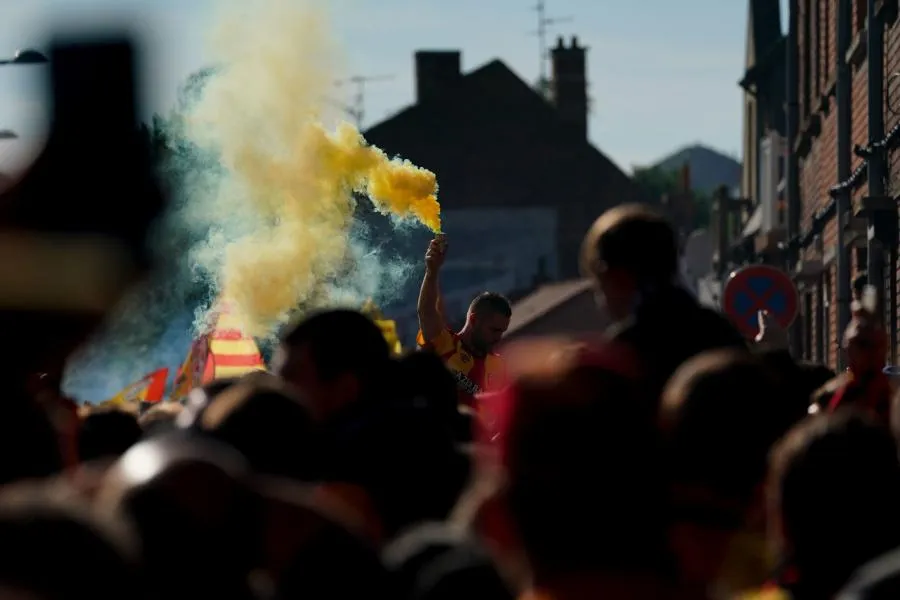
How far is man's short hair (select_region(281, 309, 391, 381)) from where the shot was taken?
551 centimetres

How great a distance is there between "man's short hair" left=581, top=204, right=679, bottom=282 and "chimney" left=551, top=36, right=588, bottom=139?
52318 millimetres

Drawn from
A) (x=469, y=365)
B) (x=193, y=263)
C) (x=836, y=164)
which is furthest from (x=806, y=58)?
(x=469, y=365)

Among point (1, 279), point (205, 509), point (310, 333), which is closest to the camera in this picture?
point (205, 509)

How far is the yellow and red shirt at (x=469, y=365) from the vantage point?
31.2 feet

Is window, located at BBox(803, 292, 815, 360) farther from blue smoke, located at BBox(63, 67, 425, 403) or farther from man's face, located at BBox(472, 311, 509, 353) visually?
man's face, located at BBox(472, 311, 509, 353)

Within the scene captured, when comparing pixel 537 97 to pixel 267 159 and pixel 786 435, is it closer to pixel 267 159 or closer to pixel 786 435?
pixel 267 159

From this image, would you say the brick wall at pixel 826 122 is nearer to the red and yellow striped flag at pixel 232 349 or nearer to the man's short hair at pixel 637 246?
the red and yellow striped flag at pixel 232 349

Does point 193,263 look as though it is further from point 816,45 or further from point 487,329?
point 816,45

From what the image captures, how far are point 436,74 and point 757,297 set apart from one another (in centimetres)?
3997

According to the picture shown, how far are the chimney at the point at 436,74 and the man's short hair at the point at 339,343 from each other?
4908 centimetres

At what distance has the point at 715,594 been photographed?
354 cm

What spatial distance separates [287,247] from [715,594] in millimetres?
9361

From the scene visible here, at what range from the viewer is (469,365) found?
31.4 ft

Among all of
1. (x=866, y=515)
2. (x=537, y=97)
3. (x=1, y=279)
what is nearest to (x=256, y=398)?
(x=866, y=515)
